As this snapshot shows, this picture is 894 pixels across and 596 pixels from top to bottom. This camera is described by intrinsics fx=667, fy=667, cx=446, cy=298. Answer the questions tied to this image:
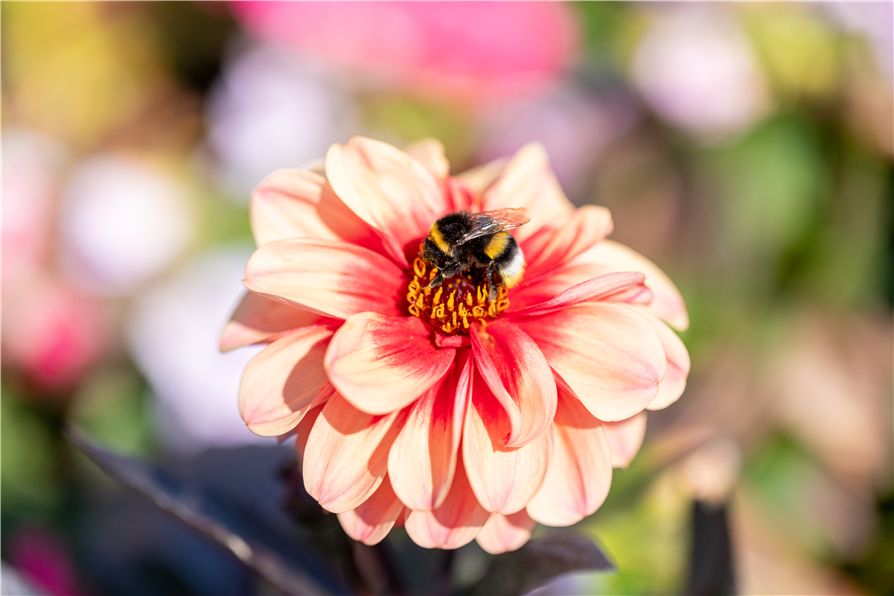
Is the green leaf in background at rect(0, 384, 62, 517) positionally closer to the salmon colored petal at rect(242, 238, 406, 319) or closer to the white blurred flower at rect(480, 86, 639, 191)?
the salmon colored petal at rect(242, 238, 406, 319)

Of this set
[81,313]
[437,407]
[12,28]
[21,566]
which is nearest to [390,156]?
[437,407]

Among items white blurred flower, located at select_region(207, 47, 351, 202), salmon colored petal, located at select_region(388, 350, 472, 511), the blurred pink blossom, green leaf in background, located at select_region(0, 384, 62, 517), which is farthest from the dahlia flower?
white blurred flower, located at select_region(207, 47, 351, 202)

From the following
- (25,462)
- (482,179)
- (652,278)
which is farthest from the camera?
(25,462)

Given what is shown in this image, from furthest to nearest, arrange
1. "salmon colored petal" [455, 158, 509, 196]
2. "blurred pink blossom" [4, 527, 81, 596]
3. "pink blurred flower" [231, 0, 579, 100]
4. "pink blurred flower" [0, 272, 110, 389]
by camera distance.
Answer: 1. "pink blurred flower" [231, 0, 579, 100]
2. "pink blurred flower" [0, 272, 110, 389]
3. "blurred pink blossom" [4, 527, 81, 596]
4. "salmon colored petal" [455, 158, 509, 196]

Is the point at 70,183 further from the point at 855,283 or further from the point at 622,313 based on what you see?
the point at 855,283

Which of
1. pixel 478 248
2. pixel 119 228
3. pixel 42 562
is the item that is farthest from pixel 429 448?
pixel 119 228

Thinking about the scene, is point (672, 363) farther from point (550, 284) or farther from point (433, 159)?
point (433, 159)
